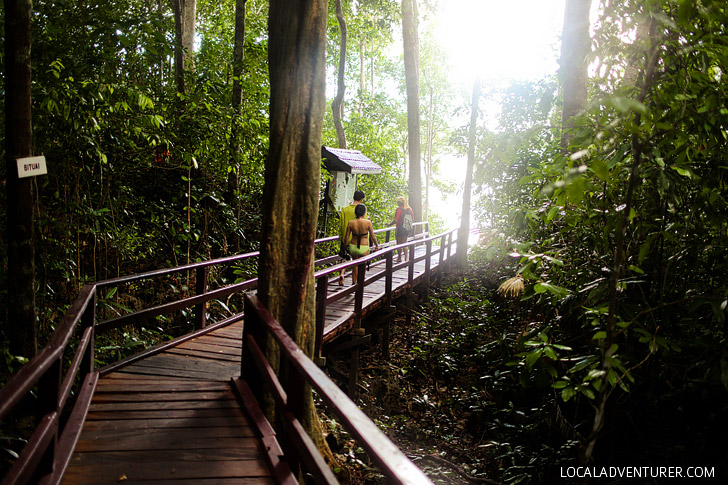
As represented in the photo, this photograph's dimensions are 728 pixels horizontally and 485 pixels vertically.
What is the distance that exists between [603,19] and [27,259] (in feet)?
16.1

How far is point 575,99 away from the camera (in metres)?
8.73

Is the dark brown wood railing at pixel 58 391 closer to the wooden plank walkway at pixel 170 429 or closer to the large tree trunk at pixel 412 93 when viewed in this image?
the wooden plank walkway at pixel 170 429

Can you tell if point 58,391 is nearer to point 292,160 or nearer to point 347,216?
point 292,160

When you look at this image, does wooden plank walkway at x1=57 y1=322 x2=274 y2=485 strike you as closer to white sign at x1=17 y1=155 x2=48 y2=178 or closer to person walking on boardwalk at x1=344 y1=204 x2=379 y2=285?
white sign at x1=17 y1=155 x2=48 y2=178

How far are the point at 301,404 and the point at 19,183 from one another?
119 inches

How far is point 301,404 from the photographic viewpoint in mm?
3014

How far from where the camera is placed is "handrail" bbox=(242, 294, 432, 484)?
1.71 meters

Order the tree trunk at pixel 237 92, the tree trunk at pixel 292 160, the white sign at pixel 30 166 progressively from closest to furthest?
the white sign at pixel 30 166 < the tree trunk at pixel 292 160 < the tree trunk at pixel 237 92

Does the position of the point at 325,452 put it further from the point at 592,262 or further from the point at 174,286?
the point at 174,286

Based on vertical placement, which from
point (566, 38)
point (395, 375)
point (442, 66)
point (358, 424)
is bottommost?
point (395, 375)

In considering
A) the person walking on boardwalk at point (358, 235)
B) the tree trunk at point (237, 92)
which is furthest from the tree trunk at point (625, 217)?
the tree trunk at point (237, 92)

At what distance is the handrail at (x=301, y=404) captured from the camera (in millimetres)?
1709

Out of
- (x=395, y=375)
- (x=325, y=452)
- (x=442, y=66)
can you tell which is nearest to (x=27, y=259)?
(x=325, y=452)

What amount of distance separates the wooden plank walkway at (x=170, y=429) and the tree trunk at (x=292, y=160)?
740 millimetres
